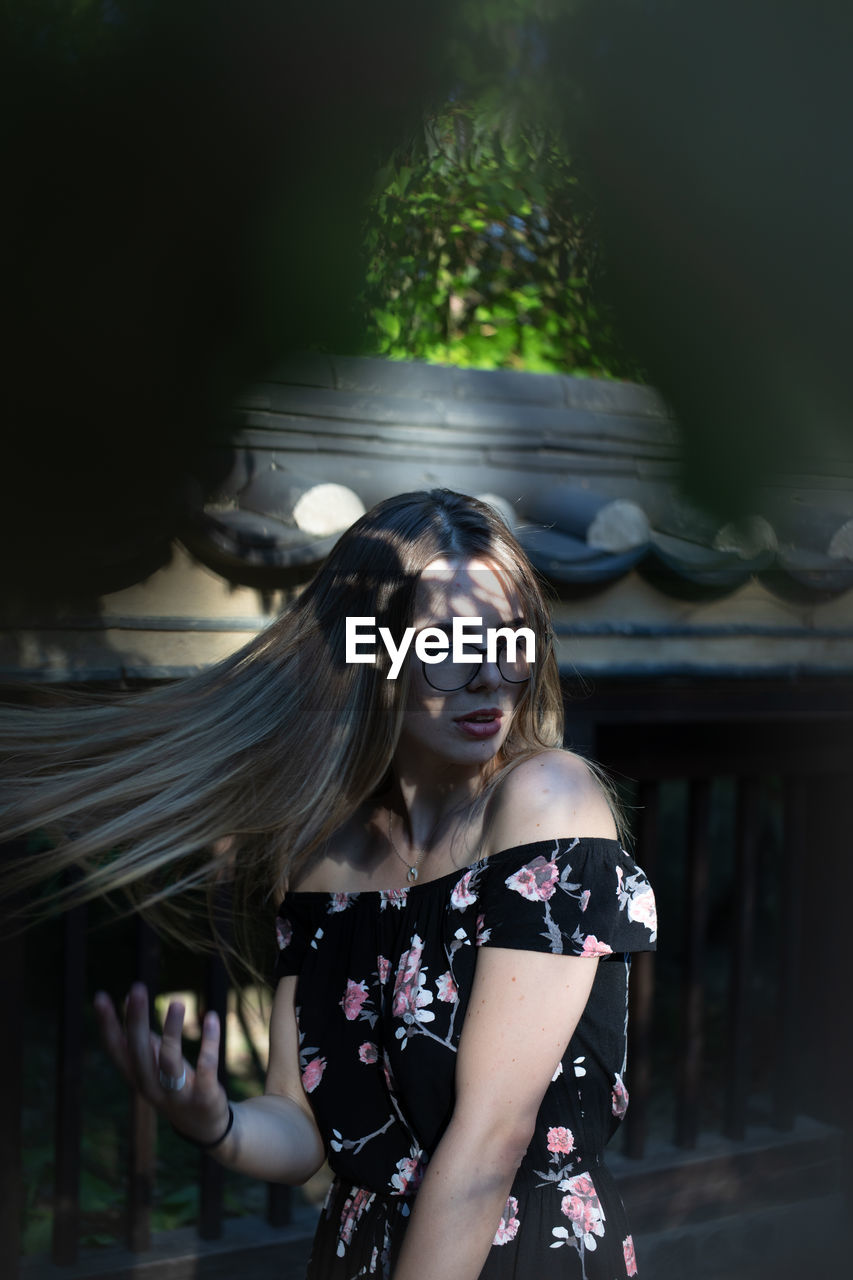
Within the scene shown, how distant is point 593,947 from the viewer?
127 centimetres

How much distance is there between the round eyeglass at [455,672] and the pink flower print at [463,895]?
9.3 inches

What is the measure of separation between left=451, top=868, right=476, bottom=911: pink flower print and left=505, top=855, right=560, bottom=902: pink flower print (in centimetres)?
9

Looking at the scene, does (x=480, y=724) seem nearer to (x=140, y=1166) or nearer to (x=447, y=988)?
(x=447, y=988)

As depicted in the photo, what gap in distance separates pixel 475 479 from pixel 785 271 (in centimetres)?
193

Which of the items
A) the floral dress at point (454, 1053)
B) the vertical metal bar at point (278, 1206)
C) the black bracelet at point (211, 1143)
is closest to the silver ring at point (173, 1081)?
the black bracelet at point (211, 1143)

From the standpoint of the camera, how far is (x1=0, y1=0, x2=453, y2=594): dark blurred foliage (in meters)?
0.54

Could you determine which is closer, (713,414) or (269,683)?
(713,414)

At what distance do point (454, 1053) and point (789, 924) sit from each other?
2.21 metres

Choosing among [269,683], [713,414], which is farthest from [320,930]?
[713,414]

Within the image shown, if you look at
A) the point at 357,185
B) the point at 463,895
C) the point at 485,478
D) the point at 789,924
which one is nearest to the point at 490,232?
the point at 357,185

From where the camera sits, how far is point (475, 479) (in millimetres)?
2477

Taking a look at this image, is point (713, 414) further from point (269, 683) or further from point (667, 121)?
point (269, 683)

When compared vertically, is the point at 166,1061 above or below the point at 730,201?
below

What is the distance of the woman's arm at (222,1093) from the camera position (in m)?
1.19
